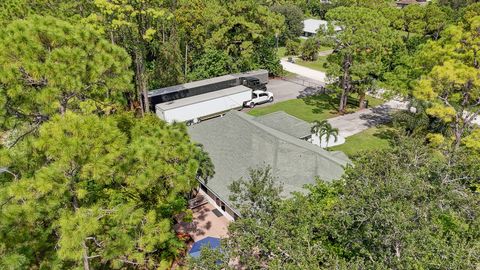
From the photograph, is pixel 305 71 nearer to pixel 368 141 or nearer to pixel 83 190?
pixel 368 141

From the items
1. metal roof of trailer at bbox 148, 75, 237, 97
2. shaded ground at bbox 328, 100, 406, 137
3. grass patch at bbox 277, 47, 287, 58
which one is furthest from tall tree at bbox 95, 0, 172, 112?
grass patch at bbox 277, 47, 287, 58

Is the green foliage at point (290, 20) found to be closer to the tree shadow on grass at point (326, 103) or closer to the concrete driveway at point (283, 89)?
the concrete driveway at point (283, 89)

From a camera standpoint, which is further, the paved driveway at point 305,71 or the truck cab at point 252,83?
the paved driveway at point 305,71

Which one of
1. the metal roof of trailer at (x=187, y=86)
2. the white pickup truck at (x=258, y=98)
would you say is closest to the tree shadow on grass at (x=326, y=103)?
the white pickup truck at (x=258, y=98)

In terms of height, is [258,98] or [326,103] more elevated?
[258,98]

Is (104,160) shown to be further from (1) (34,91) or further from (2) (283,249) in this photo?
(2) (283,249)

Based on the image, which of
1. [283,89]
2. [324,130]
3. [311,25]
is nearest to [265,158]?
[324,130]

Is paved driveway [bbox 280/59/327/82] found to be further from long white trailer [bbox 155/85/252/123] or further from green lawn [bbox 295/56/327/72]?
long white trailer [bbox 155/85/252/123]
